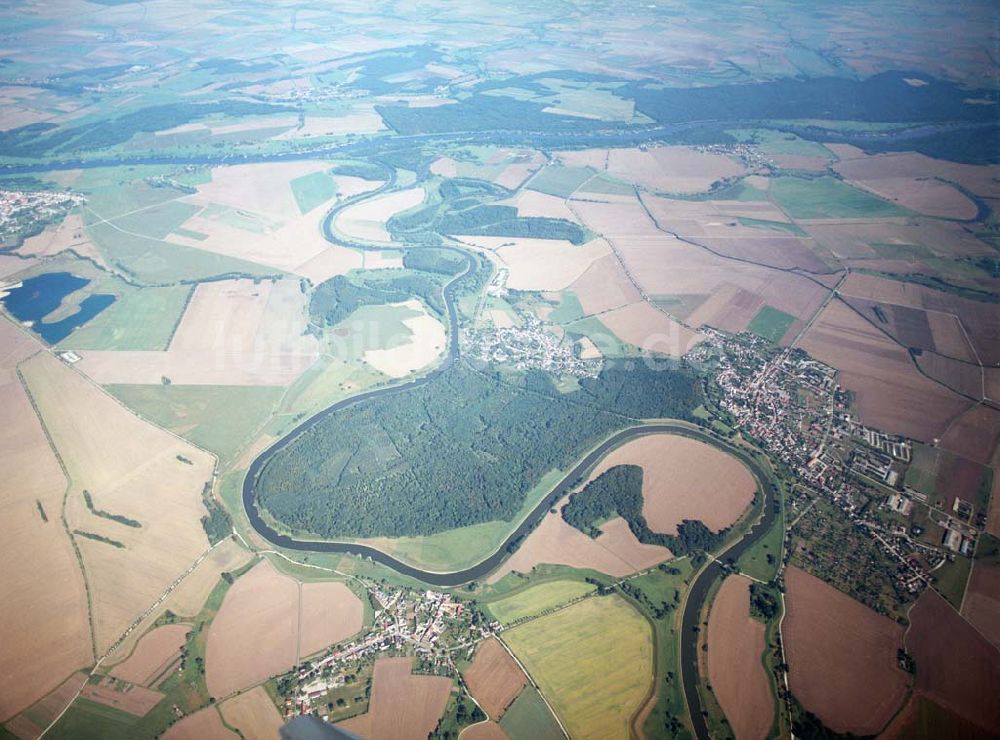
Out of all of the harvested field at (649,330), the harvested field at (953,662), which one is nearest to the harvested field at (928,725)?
the harvested field at (953,662)

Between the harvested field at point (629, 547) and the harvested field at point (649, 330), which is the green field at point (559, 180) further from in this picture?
the harvested field at point (629, 547)

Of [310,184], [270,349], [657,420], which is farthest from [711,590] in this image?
[310,184]

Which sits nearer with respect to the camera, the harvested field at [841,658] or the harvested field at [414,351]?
the harvested field at [841,658]

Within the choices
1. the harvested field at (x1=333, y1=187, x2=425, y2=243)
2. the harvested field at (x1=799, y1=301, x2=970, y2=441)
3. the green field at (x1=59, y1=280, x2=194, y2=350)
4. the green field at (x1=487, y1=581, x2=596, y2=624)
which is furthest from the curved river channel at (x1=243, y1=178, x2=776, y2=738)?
the harvested field at (x1=333, y1=187, x2=425, y2=243)

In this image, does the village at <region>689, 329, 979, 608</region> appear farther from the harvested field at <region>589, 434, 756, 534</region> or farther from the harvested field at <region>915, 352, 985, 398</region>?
the harvested field at <region>915, 352, 985, 398</region>

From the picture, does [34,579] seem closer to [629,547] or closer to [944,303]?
[629,547]

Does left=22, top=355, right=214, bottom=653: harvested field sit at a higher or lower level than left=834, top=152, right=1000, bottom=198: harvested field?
lower

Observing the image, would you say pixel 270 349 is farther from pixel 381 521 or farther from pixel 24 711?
pixel 24 711
